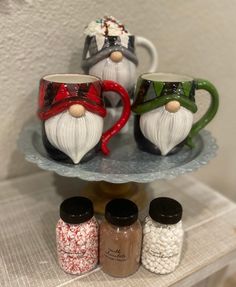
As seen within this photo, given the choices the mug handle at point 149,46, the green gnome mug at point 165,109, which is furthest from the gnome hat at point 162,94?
the mug handle at point 149,46

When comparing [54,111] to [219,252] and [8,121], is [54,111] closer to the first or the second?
[8,121]

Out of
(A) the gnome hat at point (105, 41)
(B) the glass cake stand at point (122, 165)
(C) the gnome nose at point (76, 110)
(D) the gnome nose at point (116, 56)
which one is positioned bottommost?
(B) the glass cake stand at point (122, 165)

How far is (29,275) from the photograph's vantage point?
45 cm

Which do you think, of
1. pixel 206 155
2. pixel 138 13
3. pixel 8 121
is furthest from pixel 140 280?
pixel 138 13

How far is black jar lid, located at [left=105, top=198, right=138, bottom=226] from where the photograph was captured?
422 millimetres

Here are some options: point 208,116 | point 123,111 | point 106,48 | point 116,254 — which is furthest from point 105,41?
point 116,254

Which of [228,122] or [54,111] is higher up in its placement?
[54,111]

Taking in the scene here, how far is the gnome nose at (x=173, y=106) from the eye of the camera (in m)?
0.49

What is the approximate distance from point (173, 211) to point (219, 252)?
13cm

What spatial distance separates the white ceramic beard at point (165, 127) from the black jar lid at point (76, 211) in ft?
0.52

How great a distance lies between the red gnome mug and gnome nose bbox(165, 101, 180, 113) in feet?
0.21

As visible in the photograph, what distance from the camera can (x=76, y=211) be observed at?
17.0 inches

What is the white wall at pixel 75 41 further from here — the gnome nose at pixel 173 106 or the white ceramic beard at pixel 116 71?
the gnome nose at pixel 173 106

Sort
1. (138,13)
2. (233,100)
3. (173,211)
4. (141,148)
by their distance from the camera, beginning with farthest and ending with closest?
(233,100) < (138,13) < (141,148) < (173,211)
